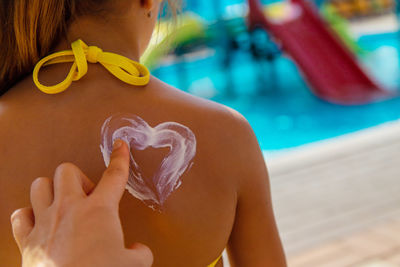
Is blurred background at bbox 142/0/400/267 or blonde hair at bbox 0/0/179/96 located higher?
blonde hair at bbox 0/0/179/96

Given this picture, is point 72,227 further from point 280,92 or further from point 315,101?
point 280,92

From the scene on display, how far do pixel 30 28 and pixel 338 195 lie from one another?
8.69 feet

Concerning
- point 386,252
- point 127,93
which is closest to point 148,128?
point 127,93

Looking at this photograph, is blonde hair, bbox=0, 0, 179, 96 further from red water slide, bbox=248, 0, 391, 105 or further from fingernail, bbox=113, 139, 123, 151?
red water slide, bbox=248, 0, 391, 105

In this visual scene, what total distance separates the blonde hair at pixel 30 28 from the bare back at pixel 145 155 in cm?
4

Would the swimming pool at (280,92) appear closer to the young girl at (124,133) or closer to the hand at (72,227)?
the young girl at (124,133)

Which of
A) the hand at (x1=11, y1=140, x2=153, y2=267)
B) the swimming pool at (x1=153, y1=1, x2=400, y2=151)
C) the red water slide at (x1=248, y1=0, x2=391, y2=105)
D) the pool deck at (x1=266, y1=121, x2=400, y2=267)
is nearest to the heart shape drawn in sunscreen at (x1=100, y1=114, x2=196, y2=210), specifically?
the hand at (x1=11, y1=140, x2=153, y2=267)

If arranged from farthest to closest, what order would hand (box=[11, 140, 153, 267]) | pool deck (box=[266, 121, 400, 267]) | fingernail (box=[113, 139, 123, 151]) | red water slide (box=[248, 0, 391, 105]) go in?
1. red water slide (box=[248, 0, 391, 105])
2. pool deck (box=[266, 121, 400, 267])
3. fingernail (box=[113, 139, 123, 151])
4. hand (box=[11, 140, 153, 267])

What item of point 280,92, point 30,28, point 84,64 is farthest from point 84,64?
point 280,92

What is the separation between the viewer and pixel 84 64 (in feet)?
2.68

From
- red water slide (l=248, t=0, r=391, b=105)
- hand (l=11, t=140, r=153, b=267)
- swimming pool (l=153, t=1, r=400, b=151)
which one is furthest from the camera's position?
red water slide (l=248, t=0, r=391, b=105)

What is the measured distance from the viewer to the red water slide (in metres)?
6.74

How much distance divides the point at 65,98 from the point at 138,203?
0.20m

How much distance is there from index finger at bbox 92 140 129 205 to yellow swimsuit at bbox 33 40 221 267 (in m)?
0.15
